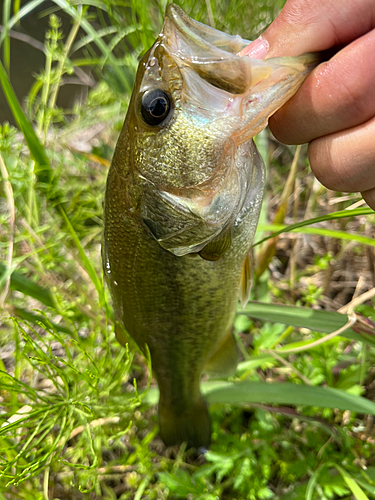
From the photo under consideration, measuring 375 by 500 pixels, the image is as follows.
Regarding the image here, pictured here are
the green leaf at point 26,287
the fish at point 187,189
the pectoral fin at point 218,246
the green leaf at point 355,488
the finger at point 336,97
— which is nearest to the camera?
the finger at point 336,97

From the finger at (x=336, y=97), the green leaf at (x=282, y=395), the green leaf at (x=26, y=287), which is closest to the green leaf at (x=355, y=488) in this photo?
the green leaf at (x=282, y=395)

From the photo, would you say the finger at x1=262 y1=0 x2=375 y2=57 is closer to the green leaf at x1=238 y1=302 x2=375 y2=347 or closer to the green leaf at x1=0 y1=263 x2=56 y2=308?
the green leaf at x1=238 y1=302 x2=375 y2=347

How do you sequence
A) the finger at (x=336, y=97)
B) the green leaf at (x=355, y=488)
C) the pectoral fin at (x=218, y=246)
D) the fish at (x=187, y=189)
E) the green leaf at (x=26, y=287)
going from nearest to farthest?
the finger at (x=336, y=97) < the fish at (x=187, y=189) < the pectoral fin at (x=218, y=246) < the green leaf at (x=355, y=488) < the green leaf at (x=26, y=287)

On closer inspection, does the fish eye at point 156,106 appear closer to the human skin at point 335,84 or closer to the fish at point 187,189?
the fish at point 187,189

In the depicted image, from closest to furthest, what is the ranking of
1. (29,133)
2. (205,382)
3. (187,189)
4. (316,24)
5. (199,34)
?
(316,24), (199,34), (187,189), (29,133), (205,382)

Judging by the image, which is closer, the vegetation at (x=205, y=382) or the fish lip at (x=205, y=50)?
the fish lip at (x=205, y=50)

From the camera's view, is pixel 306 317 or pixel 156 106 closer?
pixel 156 106

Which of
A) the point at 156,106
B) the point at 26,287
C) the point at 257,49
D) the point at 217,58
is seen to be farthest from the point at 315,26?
the point at 26,287

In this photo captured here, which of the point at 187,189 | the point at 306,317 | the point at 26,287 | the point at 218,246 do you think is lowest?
the point at 306,317

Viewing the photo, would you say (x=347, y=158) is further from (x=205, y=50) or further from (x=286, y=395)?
(x=286, y=395)
